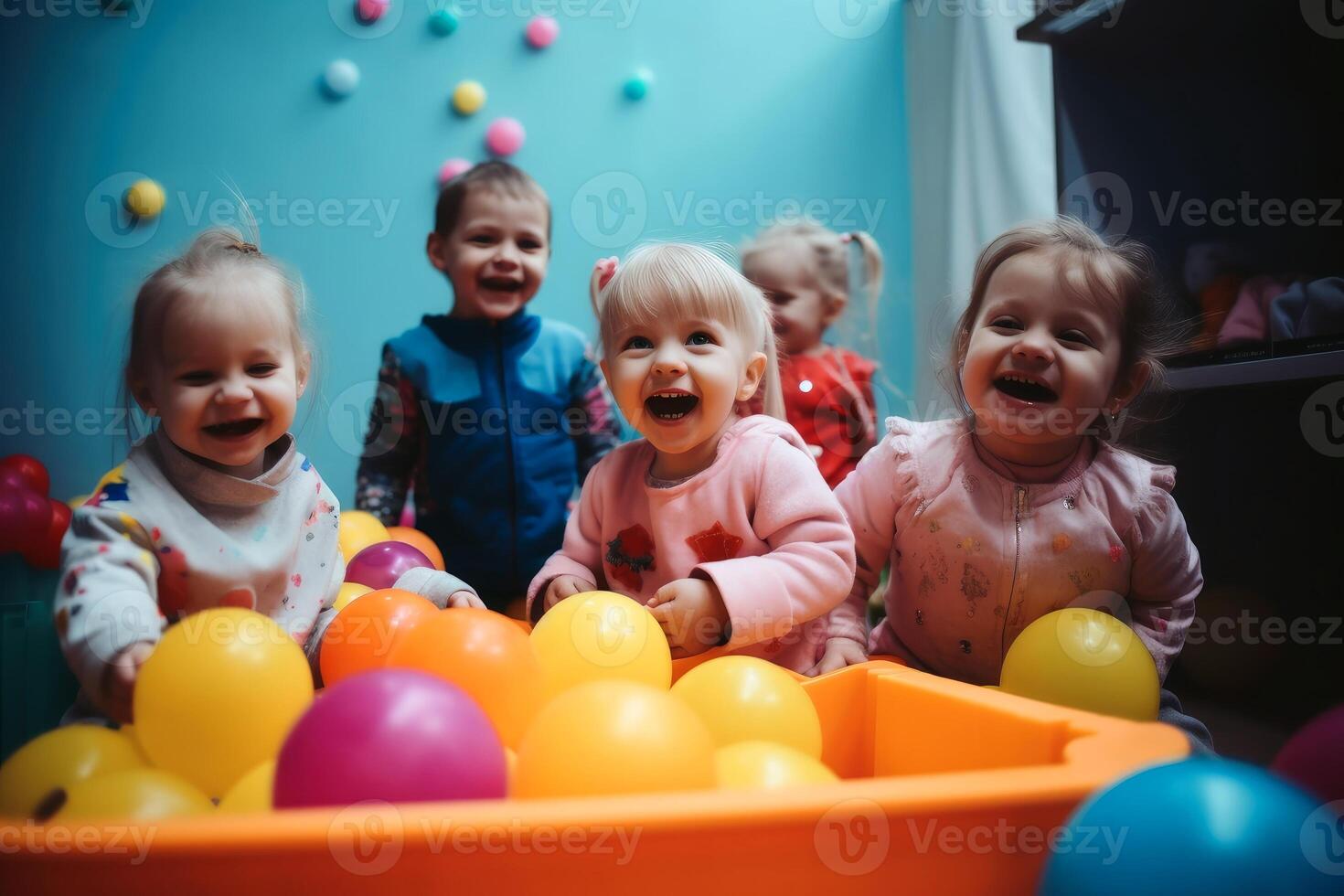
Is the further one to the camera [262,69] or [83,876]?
[262,69]

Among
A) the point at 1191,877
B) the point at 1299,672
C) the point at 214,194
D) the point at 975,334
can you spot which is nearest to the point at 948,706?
the point at 1191,877

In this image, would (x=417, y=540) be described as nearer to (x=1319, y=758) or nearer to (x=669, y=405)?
(x=669, y=405)

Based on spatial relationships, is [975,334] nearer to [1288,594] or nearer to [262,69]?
[1288,594]

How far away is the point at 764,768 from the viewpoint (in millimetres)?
576

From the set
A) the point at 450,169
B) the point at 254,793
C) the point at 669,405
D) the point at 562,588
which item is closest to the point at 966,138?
the point at 450,169

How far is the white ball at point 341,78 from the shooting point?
6.79 feet

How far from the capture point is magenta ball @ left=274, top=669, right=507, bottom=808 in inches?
19.1

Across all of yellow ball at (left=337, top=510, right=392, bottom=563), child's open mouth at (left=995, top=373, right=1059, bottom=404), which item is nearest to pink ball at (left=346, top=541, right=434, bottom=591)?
yellow ball at (left=337, top=510, right=392, bottom=563)

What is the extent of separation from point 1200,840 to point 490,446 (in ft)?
4.25

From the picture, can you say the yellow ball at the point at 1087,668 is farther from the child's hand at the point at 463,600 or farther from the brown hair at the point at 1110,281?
the child's hand at the point at 463,600

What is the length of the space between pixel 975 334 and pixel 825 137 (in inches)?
64.8

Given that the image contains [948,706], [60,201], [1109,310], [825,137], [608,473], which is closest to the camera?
[948,706]

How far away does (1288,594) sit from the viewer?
150cm

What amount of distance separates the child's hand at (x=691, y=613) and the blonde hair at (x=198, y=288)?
0.42m
